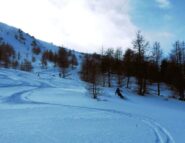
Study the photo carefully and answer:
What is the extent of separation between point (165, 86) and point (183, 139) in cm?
6033

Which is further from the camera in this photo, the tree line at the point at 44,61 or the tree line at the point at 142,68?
the tree line at the point at 44,61

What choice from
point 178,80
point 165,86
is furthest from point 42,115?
point 165,86

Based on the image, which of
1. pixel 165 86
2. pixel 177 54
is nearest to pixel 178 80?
pixel 177 54

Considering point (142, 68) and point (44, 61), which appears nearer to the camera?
point (142, 68)

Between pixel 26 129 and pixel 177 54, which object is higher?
pixel 177 54

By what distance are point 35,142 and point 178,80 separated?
140 feet

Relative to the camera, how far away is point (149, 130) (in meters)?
15.4

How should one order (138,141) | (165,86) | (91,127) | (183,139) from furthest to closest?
(165,86)
(91,127)
(183,139)
(138,141)

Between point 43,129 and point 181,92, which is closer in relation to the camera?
point 43,129

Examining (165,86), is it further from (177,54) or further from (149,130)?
(149,130)

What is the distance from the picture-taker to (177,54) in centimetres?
5944

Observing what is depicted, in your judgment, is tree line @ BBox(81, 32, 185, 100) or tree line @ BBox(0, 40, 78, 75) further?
tree line @ BBox(0, 40, 78, 75)

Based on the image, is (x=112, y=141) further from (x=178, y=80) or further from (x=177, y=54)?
(x=177, y=54)

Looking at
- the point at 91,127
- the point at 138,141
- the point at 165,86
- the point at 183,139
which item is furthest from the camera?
the point at 165,86
